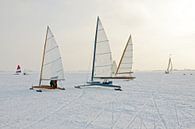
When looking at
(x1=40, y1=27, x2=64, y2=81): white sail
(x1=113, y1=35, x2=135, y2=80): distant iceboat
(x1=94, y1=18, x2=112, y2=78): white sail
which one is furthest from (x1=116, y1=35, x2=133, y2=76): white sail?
(x1=40, y1=27, x2=64, y2=81): white sail

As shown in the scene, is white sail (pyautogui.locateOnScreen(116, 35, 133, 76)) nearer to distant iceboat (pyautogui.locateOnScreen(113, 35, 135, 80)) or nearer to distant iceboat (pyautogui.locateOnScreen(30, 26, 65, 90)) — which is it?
distant iceboat (pyautogui.locateOnScreen(113, 35, 135, 80))

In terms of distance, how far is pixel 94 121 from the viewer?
31.6ft

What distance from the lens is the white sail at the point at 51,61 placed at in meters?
22.2

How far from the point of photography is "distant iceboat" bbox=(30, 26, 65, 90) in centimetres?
2219

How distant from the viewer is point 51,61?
22.5 m

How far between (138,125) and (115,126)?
843 mm

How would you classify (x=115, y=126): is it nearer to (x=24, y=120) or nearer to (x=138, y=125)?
(x=138, y=125)

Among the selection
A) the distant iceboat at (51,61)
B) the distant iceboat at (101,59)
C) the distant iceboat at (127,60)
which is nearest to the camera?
the distant iceboat at (51,61)

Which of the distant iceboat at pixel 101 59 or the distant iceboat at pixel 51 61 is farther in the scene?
the distant iceboat at pixel 101 59

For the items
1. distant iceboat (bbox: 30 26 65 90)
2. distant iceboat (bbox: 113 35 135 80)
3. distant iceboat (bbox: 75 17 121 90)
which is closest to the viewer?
distant iceboat (bbox: 30 26 65 90)

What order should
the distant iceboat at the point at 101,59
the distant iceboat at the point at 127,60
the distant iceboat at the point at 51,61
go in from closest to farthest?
the distant iceboat at the point at 51,61, the distant iceboat at the point at 101,59, the distant iceboat at the point at 127,60

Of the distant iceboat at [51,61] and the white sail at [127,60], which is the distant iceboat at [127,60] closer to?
the white sail at [127,60]

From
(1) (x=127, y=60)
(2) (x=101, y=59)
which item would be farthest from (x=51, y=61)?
(1) (x=127, y=60)

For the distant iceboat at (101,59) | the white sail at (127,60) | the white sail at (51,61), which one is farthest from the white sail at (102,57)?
the white sail at (127,60)
